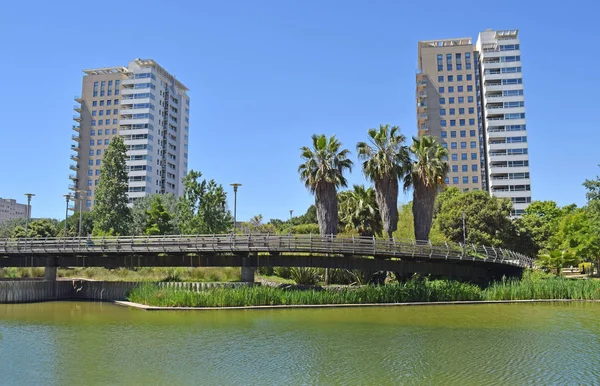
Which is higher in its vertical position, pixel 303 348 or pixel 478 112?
pixel 478 112

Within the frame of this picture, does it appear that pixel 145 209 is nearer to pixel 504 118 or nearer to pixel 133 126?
pixel 133 126

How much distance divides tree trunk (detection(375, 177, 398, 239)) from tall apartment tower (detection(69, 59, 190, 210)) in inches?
3404

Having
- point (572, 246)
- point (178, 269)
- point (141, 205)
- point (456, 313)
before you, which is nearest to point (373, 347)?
point (456, 313)

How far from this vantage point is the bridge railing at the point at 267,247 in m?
37.5

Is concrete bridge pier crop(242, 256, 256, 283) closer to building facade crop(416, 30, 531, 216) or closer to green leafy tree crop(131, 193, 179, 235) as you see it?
green leafy tree crop(131, 193, 179, 235)

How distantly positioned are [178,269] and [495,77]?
3380 inches

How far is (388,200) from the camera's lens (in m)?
44.5

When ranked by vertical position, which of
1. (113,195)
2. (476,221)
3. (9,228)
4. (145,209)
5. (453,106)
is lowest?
(476,221)

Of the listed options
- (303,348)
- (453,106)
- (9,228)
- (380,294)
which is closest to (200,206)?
(380,294)

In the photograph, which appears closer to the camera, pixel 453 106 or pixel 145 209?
pixel 145 209

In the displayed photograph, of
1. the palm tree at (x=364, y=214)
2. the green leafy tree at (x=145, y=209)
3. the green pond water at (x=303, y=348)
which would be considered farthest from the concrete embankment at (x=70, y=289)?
the green leafy tree at (x=145, y=209)

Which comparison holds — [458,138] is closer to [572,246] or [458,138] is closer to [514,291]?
[572,246]

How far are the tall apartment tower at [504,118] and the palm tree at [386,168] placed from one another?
62231 millimetres

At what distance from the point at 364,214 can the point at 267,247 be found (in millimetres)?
15801
